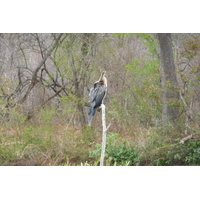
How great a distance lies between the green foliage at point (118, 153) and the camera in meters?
4.21

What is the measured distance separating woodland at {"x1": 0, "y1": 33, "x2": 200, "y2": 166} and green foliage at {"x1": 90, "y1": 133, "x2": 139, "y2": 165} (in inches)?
0.6

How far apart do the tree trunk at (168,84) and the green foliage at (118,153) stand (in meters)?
0.73

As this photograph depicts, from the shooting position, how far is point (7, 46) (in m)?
4.94

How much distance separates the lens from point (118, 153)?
426 centimetres

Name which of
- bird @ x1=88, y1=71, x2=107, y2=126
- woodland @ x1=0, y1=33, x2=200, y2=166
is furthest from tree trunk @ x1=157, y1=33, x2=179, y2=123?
bird @ x1=88, y1=71, x2=107, y2=126

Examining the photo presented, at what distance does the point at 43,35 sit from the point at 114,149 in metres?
2.44

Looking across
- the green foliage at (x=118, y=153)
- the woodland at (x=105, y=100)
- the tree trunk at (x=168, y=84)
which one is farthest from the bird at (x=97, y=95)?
the tree trunk at (x=168, y=84)

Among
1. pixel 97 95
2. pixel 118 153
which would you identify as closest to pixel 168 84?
pixel 97 95

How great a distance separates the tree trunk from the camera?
14.1ft

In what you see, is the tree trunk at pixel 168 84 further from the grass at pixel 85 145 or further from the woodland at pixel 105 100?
the grass at pixel 85 145

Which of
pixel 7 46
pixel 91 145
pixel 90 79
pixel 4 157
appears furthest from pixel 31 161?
pixel 7 46

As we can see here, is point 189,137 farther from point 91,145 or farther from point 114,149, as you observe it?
point 91,145

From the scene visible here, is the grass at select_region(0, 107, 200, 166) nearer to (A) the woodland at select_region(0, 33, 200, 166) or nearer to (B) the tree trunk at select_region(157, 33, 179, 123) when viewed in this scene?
(A) the woodland at select_region(0, 33, 200, 166)
